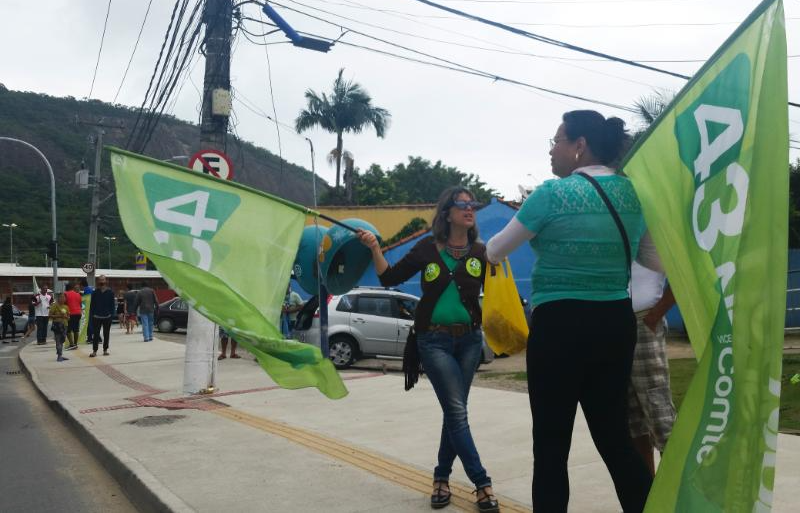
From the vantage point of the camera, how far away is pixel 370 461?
5723 mm

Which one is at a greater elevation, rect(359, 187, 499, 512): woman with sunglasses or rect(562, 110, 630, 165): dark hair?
rect(562, 110, 630, 165): dark hair

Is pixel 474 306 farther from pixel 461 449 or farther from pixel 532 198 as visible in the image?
pixel 532 198

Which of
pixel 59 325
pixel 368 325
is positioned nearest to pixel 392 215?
pixel 59 325

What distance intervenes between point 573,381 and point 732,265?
777 mm

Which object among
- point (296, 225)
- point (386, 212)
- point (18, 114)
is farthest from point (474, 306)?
point (18, 114)

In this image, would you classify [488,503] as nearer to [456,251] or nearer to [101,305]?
[456,251]

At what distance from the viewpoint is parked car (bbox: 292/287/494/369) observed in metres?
14.4

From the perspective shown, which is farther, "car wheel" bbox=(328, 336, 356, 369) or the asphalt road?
"car wheel" bbox=(328, 336, 356, 369)

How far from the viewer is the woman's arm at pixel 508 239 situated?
307 centimetres

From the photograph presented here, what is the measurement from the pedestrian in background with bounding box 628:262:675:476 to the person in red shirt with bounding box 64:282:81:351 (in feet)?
52.7

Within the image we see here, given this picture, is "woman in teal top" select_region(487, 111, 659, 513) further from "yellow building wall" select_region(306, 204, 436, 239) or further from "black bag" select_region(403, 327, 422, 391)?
"yellow building wall" select_region(306, 204, 436, 239)

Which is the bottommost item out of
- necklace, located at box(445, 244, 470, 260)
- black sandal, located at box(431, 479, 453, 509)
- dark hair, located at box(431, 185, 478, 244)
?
black sandal, located at box(431, 479, 453, 509)

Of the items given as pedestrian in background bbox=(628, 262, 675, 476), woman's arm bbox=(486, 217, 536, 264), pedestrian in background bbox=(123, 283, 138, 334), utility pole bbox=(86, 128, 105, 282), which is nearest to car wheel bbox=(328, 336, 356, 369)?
pedestrian in background bbox=(628, 262, 675, 476)

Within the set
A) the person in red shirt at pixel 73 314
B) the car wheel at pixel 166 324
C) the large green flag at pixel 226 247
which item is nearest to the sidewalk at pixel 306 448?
the large green flag at pixel 226 247
